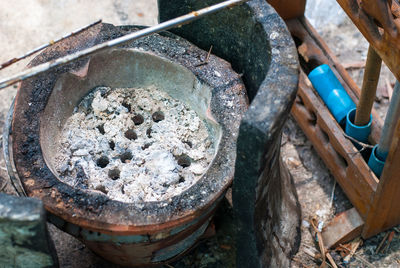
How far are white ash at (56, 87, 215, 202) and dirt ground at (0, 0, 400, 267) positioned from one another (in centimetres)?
55

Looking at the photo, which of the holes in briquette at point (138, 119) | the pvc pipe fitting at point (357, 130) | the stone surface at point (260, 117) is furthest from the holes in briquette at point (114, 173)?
the pvc pipe fitting at point (357, 130)

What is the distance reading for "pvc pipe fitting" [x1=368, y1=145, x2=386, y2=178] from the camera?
3.28 metres

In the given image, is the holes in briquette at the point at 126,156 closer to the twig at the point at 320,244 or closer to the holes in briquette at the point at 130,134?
the holes in briquette at the point at 130,134

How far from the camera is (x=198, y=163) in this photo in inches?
122

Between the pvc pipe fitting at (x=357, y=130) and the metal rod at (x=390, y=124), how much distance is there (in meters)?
0.16

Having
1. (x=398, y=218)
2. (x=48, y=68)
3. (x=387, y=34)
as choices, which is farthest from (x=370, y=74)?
(x=48, y=68)

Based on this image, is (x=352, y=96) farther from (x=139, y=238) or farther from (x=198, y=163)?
(x=139, y=238)

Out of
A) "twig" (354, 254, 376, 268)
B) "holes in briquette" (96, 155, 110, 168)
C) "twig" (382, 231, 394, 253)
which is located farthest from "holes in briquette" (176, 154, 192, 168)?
"twig" (382, 231, 394, 253)

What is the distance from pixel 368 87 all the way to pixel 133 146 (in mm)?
1261

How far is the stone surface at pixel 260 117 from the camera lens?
2375 mm

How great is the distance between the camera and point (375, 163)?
10.8 ft

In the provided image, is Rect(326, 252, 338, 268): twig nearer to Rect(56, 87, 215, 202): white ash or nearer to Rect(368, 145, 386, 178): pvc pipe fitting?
Rect(368, 145, 386, 178): pvc pipe fitting

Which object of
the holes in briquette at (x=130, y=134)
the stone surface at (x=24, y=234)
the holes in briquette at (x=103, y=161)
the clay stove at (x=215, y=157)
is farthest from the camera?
the holes in briquette at (x=130, y=134)

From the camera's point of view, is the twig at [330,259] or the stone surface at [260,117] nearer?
the stone surface at [260,117]
